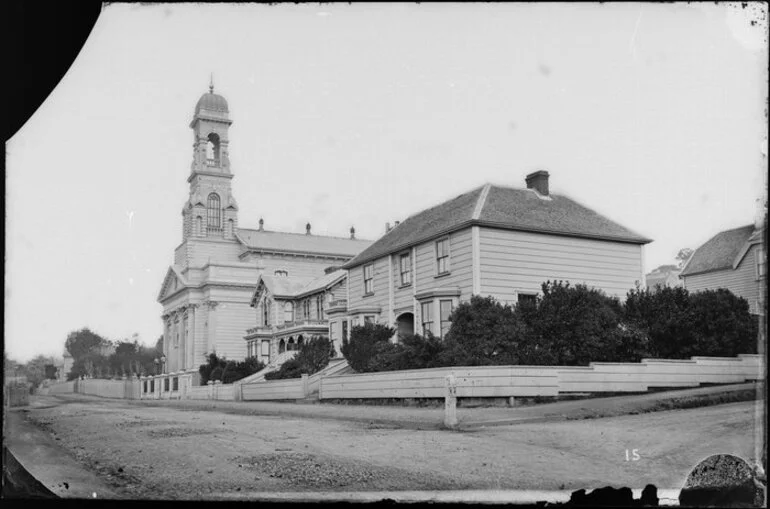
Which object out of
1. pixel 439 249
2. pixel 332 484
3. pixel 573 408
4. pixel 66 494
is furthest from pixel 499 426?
pixel 66 494

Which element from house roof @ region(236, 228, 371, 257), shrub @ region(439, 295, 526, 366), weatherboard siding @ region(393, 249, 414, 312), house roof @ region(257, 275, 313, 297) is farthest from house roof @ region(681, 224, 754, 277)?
house roof @ region(257, 275, 313, 297)

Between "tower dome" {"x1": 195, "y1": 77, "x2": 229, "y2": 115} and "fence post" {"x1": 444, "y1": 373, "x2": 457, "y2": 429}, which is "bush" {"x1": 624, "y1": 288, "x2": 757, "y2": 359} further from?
"tower dome" {"x1": 195, "y1": 77, "x2": 229, "y2": 115}

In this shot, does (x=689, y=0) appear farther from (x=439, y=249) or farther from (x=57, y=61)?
(x=57, y=61)

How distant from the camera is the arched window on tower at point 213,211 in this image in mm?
10961

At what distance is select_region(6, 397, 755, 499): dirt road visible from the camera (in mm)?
8219

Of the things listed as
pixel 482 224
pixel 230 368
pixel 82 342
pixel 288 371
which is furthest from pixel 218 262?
pixel 482 224

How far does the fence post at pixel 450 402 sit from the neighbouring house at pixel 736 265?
10.4 ft

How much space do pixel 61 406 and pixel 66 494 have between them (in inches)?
97.4

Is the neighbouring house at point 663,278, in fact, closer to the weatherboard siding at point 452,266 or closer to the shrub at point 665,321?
the shrub at point 665,321

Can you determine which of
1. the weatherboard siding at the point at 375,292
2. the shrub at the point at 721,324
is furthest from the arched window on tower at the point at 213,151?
the shrub at the point at 721,324

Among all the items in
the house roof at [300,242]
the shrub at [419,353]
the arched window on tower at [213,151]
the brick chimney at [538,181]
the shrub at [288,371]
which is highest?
the arched window on tower at [213,151]

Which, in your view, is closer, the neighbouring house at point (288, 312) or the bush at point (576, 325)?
the bush at point (576, 325)

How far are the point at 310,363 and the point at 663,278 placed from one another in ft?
15.9

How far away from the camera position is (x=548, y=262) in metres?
10.6
